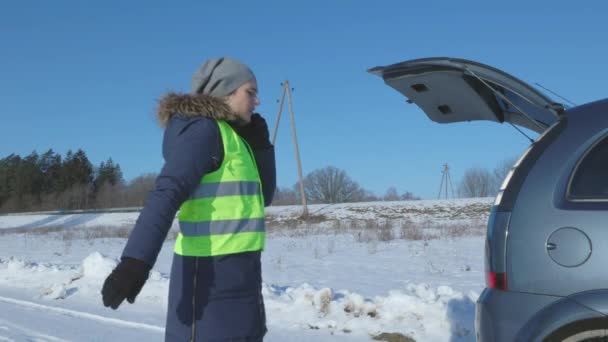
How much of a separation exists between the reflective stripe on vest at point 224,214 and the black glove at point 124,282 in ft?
0.86

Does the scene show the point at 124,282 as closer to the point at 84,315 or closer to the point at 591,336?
the point at 591,336

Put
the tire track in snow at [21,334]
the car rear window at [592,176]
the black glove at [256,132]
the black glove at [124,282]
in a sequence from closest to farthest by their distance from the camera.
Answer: the black glove at [124,282], the car rear window at [592,176], the black glove at [256,132], the tire track in snow at [21,334]

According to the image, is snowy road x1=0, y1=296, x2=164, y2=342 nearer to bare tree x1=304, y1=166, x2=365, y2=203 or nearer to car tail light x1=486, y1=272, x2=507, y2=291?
car tail light x1=486, y1=272, x2=507, y2=291

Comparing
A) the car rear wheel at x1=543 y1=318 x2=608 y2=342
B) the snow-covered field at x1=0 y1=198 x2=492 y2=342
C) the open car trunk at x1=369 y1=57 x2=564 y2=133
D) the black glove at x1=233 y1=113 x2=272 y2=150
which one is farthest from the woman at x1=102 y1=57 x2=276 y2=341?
the snow-covered field at x1=0 y1=198 x2=492 y2=342

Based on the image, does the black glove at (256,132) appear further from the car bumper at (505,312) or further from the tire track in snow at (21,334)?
the tire track in snow at (21,334)

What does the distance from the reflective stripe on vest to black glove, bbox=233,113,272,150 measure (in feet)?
1.03

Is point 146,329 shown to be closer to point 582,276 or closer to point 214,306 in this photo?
point 214,306

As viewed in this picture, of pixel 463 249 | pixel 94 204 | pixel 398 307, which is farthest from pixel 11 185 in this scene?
pixel 398 307

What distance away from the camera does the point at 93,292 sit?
7820 millimetres

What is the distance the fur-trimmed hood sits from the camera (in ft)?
7.97

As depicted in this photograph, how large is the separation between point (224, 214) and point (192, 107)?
48cm

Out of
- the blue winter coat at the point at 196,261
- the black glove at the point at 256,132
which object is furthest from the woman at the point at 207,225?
the black glove at the point at 256,132

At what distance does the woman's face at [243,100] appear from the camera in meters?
2.59

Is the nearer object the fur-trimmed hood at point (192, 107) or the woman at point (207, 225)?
the woman at point (207, 225)
